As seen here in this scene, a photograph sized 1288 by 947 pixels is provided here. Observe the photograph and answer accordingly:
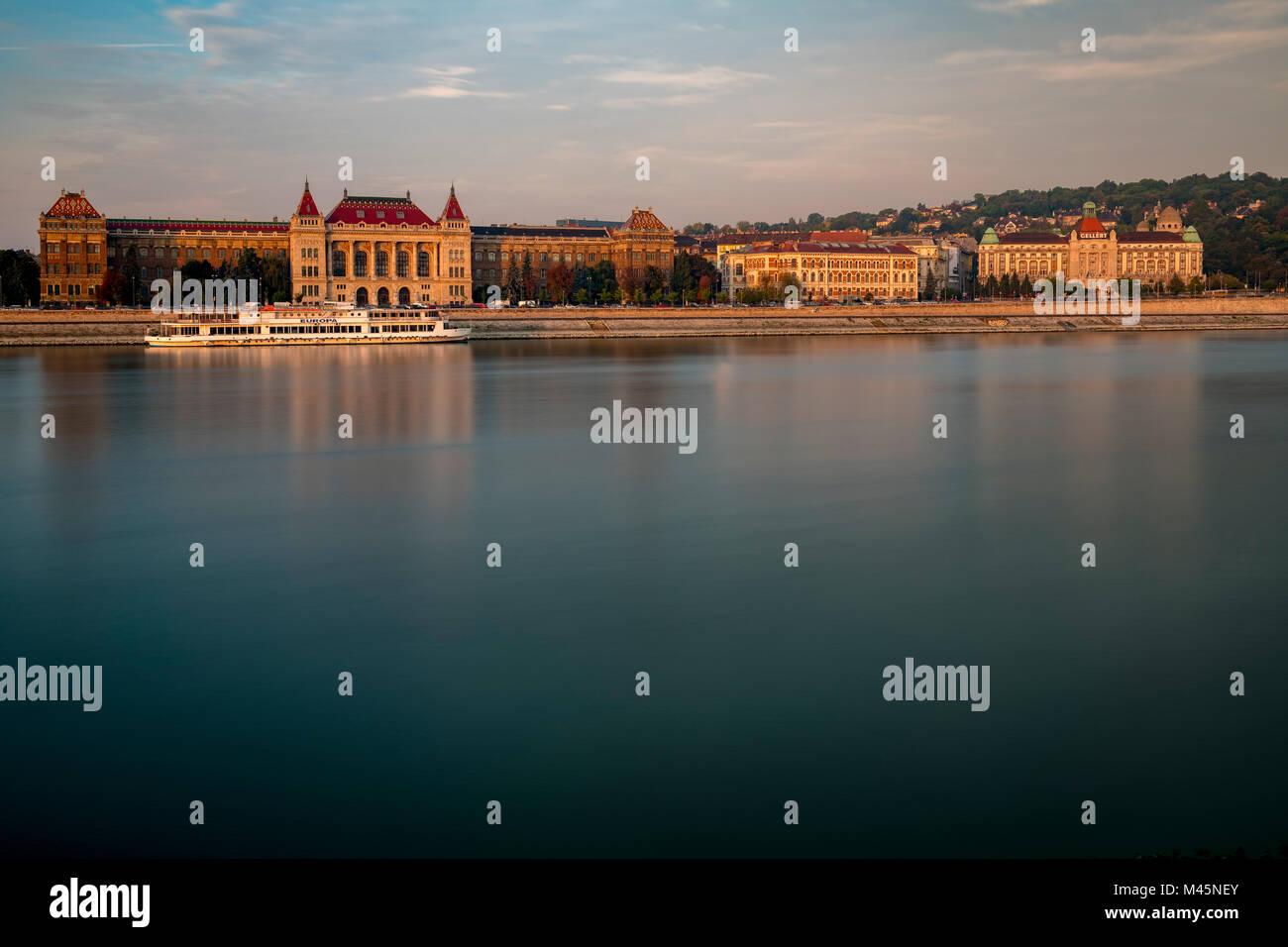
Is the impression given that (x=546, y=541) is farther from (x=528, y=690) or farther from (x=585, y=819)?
(x=585, y=819)

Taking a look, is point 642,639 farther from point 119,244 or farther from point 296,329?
point 119,244

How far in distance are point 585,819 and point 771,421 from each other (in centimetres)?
2386

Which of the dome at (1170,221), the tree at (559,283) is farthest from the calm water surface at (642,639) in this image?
the dome at (1170,221)

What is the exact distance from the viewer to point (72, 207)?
297 feet

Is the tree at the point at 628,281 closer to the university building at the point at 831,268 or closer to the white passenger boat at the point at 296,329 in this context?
the university building at the point at 831,268

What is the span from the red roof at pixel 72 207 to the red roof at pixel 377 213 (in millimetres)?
15814

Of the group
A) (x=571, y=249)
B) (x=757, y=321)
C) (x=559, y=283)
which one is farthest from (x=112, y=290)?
(x=757, y=321)

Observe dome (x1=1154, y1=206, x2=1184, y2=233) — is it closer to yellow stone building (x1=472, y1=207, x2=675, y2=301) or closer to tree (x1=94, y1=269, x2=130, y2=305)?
yellow stone building (x1=472, y1=207, x2=675, y2=301)

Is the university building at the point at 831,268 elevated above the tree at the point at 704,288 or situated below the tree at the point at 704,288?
above

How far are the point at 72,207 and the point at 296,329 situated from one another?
2878 cm

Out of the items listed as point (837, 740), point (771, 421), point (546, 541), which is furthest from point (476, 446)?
point (837, 740)

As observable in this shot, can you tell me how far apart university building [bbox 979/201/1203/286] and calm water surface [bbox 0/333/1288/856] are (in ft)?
376

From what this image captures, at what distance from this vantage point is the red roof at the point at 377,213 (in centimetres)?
9419
